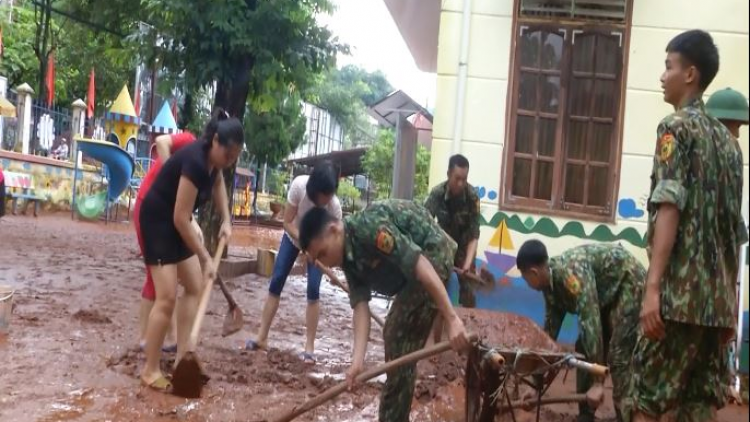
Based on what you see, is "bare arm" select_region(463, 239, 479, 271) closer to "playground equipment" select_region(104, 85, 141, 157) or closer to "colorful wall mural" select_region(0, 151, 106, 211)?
"colorful wall mural" select_region(0, 151, 106, 211)

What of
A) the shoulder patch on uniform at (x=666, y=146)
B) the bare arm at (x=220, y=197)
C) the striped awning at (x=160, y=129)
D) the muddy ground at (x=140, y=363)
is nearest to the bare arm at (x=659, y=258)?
the shoulder patch on uniform at (x=666, y=146)

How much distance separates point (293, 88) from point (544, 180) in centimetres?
488

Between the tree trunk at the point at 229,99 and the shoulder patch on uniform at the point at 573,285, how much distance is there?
5512 mm

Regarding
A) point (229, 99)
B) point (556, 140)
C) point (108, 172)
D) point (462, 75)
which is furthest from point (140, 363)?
point (108, 172)

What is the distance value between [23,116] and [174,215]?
57.8 ft

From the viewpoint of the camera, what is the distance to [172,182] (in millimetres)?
4281

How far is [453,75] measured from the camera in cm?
662

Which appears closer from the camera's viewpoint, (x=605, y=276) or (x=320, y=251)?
(x=320, y=251)

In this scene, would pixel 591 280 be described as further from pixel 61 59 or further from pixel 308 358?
pixel 61 59

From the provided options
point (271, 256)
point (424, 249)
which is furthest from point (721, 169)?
point (271, 256)

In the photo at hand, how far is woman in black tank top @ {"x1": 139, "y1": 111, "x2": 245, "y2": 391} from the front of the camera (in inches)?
163

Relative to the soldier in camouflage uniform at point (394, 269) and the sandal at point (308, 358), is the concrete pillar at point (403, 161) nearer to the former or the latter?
the sandal at point (308, 358)

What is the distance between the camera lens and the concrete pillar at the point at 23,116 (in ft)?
64.3

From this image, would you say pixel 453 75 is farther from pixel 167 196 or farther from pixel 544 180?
pixel 167 196
